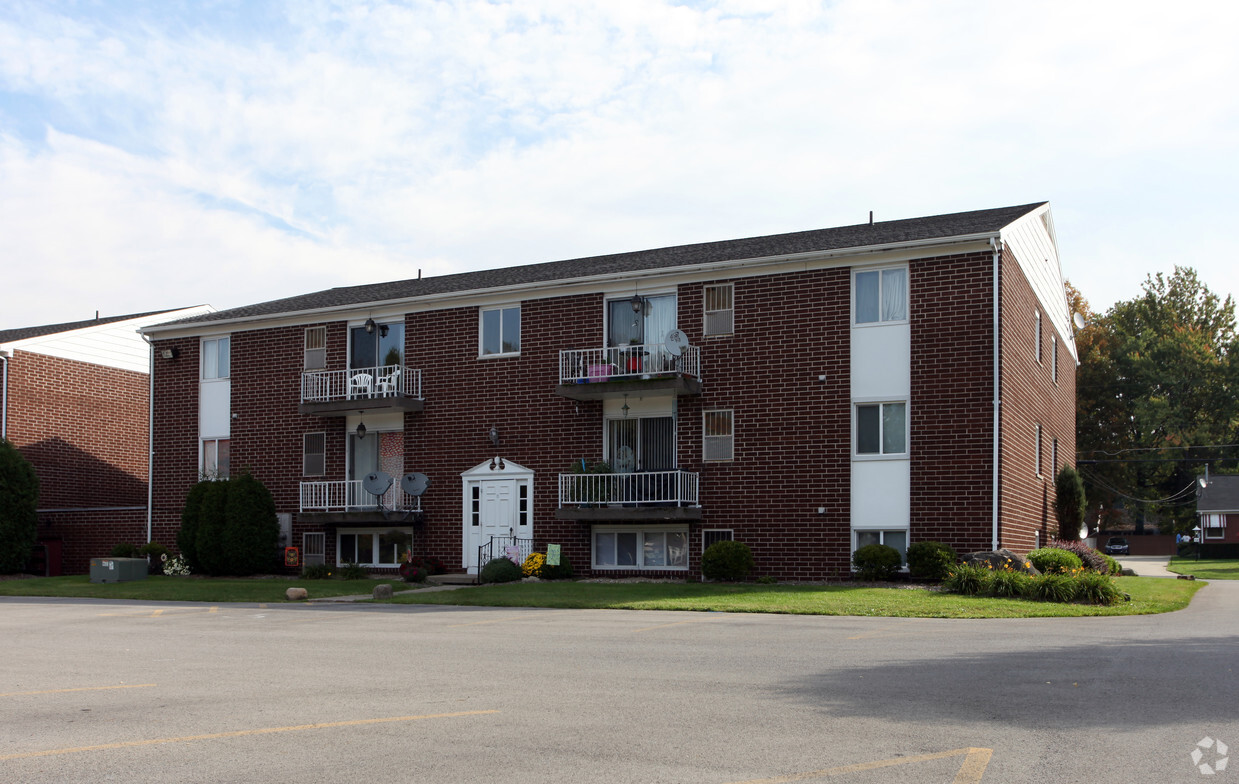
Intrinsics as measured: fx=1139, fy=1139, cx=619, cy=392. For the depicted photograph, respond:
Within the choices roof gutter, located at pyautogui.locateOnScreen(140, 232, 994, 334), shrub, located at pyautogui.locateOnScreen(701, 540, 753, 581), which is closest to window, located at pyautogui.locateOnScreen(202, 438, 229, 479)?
roof gutter, located at pyautogui.locateOnScreen(140, 232, 994, 334)

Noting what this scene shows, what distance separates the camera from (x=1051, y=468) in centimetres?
3019

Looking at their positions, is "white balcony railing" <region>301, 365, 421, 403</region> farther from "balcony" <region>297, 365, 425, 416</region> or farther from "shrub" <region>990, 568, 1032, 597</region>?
"shrub" <region>990, 568, 1032, 597</region>

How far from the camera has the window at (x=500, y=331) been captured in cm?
2755

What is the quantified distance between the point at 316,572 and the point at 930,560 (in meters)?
14.6

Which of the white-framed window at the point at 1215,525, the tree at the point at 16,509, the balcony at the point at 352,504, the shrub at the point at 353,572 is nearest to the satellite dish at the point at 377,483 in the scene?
the balcony at the point at 352,504

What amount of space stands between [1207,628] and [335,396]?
20751 mm

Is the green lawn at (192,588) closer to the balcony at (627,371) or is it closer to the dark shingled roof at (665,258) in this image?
the balcony at (627,371)

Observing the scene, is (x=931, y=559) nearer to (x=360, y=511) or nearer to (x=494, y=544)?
(x=494, y=544)

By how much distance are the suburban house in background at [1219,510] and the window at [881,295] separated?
43947 millimetres

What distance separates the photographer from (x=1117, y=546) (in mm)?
65688

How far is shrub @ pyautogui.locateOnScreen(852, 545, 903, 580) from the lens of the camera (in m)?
22.1

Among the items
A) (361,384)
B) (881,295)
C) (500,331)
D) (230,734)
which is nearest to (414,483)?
(361,384)

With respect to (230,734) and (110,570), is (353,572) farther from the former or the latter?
(230,734)

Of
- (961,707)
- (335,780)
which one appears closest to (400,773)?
(335,780)
